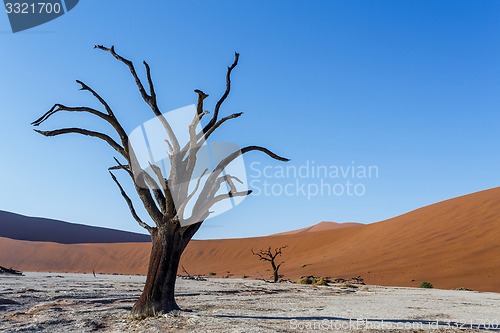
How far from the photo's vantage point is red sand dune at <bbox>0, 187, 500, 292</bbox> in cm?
3725

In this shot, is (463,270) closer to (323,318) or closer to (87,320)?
(323,318)

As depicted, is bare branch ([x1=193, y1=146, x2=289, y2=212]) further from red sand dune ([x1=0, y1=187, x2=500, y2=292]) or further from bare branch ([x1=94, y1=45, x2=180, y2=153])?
red sand dune ([x1=0, y1=187, x2=500, y2=292])

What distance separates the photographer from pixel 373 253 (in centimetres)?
5078

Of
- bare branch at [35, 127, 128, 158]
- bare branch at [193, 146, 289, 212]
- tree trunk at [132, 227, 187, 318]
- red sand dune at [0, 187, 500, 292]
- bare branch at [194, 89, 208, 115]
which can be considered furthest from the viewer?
red sand dune at [0, 187, 500, 292]

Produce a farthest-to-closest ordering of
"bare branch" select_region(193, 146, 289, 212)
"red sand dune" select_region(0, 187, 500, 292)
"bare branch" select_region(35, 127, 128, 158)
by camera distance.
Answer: "red sand dune" select_region(0, 187, 500, 292) → "bare branch" select_region(193, 146, 289, 212) → "bare branch" select_region(35, 127, 128, 158)

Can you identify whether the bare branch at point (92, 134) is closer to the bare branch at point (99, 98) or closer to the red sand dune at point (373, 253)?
the bare branch at point (99, 98)

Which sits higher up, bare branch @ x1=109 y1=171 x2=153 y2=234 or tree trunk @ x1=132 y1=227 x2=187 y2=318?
bare branch @ x1=109 y1=171 x2=153 y2=234

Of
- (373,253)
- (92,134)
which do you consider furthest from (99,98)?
(373,253)

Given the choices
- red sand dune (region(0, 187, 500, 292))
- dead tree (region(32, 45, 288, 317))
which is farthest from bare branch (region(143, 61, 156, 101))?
red sand dune (region(0, 187, 500, 292))

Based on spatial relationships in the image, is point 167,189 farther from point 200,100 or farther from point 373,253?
point 373,253

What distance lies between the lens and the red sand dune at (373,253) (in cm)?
3725

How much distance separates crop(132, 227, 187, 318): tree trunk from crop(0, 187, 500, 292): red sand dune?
2663 centimetres

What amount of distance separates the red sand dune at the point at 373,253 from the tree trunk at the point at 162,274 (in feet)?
87.4

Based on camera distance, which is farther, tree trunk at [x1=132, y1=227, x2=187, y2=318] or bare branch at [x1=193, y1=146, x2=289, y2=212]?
bare branch at [x1=193, y1=146, x2=289, y2=212]
